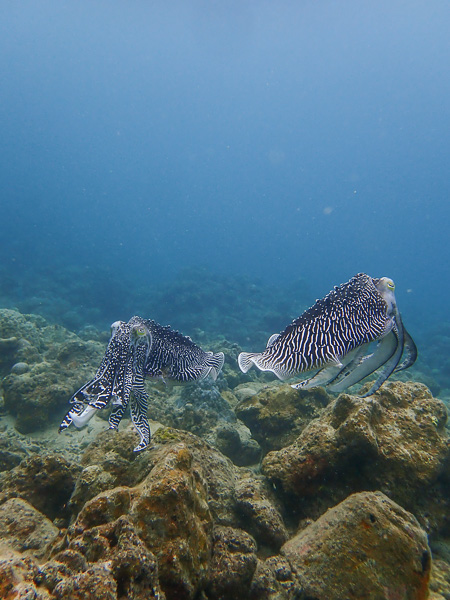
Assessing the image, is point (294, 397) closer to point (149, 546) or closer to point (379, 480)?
point (379, 480)

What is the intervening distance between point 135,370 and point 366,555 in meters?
3.39

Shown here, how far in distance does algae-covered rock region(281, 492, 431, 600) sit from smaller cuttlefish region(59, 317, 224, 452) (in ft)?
7.02

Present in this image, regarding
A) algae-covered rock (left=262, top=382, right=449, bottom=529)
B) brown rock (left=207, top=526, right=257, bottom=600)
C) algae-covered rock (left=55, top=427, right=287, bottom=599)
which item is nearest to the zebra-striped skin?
algae-covered rock (left=55, top=427, right=287, bottom=599)

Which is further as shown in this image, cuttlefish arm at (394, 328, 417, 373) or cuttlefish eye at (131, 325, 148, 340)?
cuttlefish eye at (131, 325, 148, 340)

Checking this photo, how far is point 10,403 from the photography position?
7.43m

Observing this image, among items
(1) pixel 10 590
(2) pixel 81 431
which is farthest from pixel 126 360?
(2) pixel 81 431

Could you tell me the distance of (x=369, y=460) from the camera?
363cm

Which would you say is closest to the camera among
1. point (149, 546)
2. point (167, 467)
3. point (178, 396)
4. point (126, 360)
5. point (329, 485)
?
point (149, 546)

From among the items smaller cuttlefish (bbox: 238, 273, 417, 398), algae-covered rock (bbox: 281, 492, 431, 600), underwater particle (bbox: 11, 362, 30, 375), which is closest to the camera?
algae-covered rock (bbox: 281, 492, 431, 600)

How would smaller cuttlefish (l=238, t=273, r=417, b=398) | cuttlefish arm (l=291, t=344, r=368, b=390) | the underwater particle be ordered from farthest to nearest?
the underwater particle
cuttlefish arm (l=291, t=344, r=368, b=390)
smaller cuttlefish (l=238, t=273, r=417, b=398)

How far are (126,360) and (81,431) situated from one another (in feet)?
13.6

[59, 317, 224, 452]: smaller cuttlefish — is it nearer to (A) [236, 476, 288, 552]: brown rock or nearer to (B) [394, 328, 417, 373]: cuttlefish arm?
(A) [236, 476, 288, 552]: brown rock

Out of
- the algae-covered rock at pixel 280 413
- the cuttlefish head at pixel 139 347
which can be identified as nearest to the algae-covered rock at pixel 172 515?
the cuttlefish head at pixel 139 347

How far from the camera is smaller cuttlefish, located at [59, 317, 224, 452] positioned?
3.84 meters
